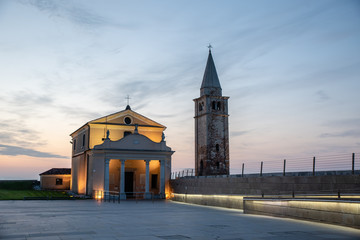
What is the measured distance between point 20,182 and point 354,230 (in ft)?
170

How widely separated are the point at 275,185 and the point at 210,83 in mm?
26600

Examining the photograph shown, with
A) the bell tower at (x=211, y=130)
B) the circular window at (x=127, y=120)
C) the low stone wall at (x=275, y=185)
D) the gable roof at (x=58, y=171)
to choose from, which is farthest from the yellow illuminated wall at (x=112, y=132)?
the gable roof at (x=58, y=171)

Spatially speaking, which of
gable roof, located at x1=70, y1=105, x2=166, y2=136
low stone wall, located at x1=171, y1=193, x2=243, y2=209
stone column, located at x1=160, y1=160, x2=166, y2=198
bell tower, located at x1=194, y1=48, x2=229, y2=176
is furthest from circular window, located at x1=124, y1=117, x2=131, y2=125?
low stone wall, located at x1=171, y1=193, x2=243, y2=209

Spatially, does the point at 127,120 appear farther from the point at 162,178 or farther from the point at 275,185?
the point at 275,185

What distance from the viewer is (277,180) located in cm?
2000

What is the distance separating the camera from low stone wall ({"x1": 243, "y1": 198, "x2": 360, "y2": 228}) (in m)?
11.6

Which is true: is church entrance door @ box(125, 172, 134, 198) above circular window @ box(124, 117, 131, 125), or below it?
below

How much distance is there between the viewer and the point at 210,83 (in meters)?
45.4

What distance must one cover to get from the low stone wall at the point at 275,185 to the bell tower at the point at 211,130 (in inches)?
484

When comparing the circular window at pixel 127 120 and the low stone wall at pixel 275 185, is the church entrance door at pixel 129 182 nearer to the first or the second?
the circular window at pixel 127 120

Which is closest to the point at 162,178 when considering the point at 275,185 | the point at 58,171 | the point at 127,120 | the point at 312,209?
the point at 127,120

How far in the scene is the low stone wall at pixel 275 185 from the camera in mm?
15844

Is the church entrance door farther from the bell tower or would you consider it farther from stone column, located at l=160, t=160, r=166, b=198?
the bell tower

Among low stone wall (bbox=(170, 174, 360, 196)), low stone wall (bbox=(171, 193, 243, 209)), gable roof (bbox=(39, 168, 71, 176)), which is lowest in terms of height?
low stone wall (bbox=(171, 193, 243, 209))
